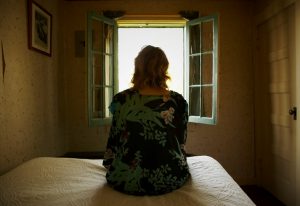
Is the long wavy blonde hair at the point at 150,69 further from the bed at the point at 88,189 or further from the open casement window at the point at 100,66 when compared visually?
the open casement window at the point at 100,66

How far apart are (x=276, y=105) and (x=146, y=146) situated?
6.73 feet

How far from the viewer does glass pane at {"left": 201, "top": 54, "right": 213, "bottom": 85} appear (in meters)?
3.19

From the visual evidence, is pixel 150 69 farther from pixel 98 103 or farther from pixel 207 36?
pixel 207 36

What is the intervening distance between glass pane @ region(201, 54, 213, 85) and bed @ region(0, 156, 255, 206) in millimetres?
1697

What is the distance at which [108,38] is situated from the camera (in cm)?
314

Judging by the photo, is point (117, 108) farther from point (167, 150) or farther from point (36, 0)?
point (36, 0)

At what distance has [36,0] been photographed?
250cm

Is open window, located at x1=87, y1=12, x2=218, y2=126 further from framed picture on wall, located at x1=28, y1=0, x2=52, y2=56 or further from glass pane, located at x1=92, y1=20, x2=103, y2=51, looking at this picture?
framed picture on wall, located at x1=28, y1=0, x2=52, y2=56

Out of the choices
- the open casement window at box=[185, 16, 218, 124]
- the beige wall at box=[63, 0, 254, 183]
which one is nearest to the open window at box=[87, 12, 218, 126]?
the open casement window at box=[185, 16, 218, 124]

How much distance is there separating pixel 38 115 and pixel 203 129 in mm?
1845

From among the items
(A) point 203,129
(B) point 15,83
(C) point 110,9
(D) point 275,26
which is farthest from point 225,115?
(B) point 15,83

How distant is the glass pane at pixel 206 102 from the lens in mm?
3125

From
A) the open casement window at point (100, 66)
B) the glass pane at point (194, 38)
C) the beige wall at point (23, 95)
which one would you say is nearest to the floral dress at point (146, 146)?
the beige wall at point (23, 95)

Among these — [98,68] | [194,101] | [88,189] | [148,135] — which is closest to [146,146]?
[148,135]
